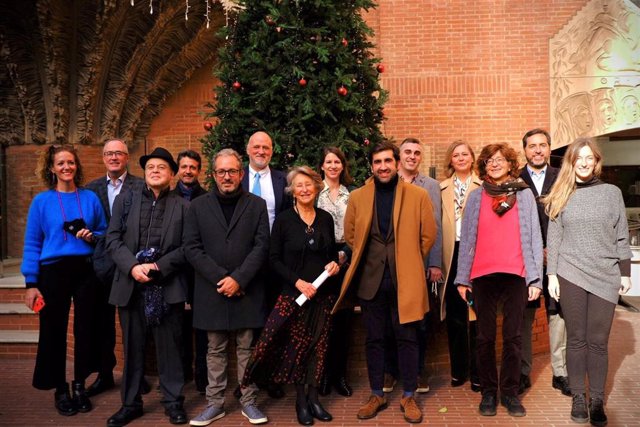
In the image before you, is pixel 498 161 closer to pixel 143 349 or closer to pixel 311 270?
pixel 311 270

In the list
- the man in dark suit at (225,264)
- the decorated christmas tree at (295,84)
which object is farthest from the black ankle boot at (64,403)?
the decorated christmas tree at (295,84)

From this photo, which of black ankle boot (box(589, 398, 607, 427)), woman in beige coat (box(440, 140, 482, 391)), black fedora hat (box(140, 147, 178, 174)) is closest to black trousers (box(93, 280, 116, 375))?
black fedora hat (box(140, 147, 178, 174))

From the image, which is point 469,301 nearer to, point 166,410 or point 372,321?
point 372,321

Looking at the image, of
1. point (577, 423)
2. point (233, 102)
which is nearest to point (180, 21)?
point (233, 102)

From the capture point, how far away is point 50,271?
14.6ft

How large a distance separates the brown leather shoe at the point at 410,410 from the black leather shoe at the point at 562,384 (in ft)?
4.60

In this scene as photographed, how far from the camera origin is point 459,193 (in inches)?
192

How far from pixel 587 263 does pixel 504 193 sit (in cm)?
75

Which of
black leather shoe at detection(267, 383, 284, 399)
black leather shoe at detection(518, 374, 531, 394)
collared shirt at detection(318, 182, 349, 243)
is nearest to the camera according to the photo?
collared shirt at detection(318, 182, 349, 243)

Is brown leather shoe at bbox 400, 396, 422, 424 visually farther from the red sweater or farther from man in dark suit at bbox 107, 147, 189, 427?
man in dark suit at bbox 107, 147, 189, 427

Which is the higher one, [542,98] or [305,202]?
[542,98]

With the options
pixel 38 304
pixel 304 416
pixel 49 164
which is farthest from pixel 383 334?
pixel 49 164

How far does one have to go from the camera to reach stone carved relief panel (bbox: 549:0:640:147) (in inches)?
366

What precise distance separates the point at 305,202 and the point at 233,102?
1474mm
